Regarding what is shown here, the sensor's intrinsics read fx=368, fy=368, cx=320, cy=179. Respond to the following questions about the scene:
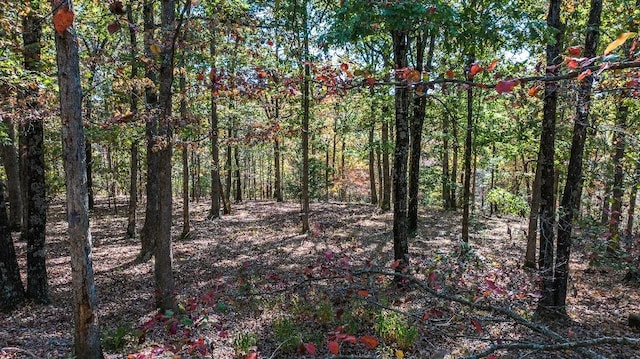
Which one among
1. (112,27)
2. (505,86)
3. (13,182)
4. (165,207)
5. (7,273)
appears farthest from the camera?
(13,182)

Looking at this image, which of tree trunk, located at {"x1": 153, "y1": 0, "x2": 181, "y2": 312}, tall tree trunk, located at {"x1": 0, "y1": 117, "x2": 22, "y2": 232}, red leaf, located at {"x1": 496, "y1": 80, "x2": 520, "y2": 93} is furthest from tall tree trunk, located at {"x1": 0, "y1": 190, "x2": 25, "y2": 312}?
red leaf, located at {"x1": 496, "y1": 80, "x2": 520, "y2": 93}

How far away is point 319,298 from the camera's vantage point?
793cm

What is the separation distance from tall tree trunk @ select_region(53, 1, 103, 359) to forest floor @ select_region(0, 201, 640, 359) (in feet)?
2.51

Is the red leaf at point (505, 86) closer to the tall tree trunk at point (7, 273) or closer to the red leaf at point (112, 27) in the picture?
the red leaf at point (112, 27)

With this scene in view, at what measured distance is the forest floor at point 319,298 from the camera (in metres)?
3.61

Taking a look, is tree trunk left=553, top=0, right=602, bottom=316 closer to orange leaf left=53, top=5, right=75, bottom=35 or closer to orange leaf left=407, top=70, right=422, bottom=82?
orange leaf left=407, top=70, right=422, bottom=82

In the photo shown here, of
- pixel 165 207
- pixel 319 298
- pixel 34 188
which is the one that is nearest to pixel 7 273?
pixel 34 188

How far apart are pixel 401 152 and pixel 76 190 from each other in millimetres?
6040

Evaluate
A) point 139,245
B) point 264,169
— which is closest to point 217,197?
point 139,245

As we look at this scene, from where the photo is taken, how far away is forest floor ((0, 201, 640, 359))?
3607mm

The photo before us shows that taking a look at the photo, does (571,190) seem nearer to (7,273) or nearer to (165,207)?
(165,207)

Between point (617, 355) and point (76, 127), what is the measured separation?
29.0ft

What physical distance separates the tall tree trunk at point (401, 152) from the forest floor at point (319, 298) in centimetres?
77

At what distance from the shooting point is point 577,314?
314 inches
